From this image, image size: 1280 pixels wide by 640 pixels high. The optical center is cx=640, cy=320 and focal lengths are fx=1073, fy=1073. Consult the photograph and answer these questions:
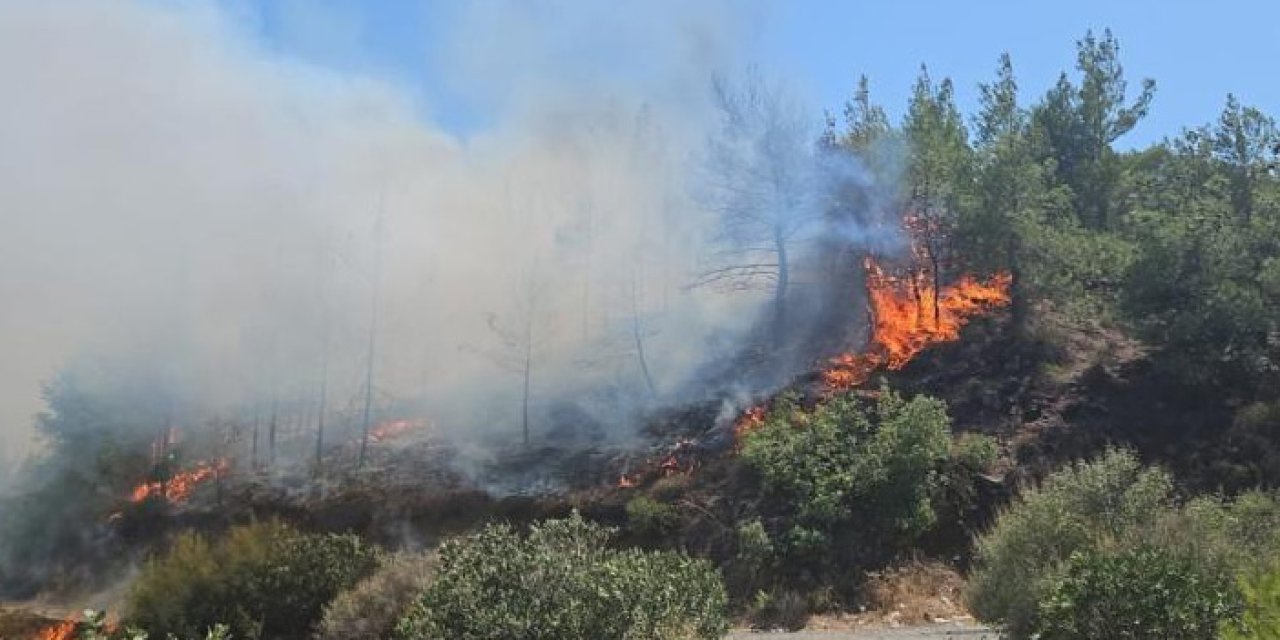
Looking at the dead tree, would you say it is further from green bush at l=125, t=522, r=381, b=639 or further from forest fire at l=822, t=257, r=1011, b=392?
green bush at l=125, t=522, r=381, b=639

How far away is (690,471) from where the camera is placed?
29.0m

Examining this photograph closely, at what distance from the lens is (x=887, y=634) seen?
65.0 feet

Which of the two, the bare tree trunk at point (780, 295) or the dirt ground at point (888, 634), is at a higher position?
the bare tree trunk at point (780, 295)

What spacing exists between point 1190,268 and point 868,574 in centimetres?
1167

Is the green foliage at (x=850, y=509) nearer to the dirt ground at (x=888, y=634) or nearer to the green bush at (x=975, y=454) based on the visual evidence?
the green bush at (x=975, y=454)

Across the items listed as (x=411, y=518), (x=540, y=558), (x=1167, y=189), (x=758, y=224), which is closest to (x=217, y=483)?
(x=411, y=518)

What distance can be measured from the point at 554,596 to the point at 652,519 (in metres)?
16.2

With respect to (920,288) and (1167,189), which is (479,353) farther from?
(1167,189)

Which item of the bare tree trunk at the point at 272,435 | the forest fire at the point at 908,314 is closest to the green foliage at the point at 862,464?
the forest fire at the point at 908,314

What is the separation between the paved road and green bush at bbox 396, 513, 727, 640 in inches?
299

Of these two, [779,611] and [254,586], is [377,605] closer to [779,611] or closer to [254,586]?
[254,586]

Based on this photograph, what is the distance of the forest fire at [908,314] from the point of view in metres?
31.0

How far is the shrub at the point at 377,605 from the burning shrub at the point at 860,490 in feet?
31.7

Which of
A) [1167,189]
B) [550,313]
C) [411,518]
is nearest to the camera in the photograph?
[411,518]
